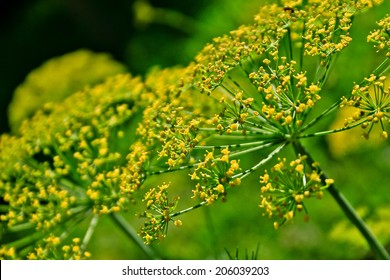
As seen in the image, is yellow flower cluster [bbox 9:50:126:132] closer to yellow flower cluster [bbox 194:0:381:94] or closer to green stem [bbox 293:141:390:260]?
yellow flower cluster [bbox 194:0:381:94]

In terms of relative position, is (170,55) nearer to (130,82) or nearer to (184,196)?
(184,196)

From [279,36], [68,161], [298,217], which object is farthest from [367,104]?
[298,217]

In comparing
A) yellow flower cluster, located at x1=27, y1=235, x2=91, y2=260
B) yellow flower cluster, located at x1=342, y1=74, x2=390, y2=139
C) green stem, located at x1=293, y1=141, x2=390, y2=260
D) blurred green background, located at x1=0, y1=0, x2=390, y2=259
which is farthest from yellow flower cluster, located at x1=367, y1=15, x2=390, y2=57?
yellow flower cluster, located at x1=27, y1=235, x2=91, y2=260

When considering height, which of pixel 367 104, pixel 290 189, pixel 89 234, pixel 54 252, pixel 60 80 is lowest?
pixel 290 189

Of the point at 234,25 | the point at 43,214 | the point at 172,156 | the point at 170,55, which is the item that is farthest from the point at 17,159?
the point at 170,55

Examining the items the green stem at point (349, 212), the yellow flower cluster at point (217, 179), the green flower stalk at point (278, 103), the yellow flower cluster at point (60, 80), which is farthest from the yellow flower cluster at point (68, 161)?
the yellow flower cluster at point (60, 80)

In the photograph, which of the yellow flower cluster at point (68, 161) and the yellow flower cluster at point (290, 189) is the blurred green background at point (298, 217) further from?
the yellow flower cluster at point (290, 189)

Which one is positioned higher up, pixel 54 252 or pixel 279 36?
pixel 279 36

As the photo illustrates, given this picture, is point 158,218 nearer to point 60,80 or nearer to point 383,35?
point 383,35
